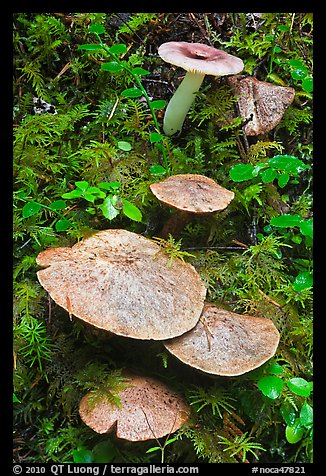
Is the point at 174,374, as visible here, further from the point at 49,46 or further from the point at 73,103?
the point at 49,46

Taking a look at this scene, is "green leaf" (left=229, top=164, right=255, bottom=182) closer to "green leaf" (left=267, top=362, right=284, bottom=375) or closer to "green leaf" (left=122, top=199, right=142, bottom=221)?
"green leaf" (left=122, top=199, right=142, bottom=221)

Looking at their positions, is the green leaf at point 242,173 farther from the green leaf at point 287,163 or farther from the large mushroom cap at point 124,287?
the large mushroom cap at point 124,287

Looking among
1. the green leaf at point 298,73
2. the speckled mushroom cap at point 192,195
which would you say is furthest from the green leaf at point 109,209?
the green leaf at point 298,73

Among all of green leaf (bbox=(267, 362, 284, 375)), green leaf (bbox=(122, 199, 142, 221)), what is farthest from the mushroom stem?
green leaf (bbox=(267, 362, 284, 375))

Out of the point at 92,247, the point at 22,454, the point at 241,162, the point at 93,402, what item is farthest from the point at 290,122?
the point at 22,454

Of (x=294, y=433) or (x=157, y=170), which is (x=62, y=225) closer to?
(x=157, y=170)

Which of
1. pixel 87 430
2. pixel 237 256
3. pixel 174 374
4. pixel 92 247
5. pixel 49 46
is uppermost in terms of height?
pixel 49 46

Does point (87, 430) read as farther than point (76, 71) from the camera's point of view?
No
